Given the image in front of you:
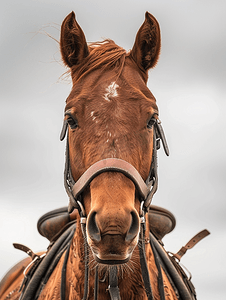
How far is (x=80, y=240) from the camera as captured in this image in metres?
3.00

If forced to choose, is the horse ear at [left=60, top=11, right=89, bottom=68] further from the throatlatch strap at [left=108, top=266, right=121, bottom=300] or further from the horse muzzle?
the throatlatch strap at [left=108, top=266, right=121, bottom=300]

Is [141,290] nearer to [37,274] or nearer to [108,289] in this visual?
[108,289]

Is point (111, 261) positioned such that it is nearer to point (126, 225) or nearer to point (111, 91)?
point (126, 225)

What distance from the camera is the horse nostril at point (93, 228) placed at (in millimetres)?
2282

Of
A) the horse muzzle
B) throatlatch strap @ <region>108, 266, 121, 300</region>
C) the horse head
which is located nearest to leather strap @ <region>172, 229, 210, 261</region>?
throatlatch strap @ <region>108, 266, 121, 300</region>

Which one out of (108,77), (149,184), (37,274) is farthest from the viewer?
(37,274)

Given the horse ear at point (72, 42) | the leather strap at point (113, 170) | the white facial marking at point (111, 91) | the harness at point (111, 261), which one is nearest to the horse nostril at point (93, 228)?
the harness at point (111, 261)

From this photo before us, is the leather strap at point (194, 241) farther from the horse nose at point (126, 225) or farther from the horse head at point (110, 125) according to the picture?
the horse nose at point (126, 225)

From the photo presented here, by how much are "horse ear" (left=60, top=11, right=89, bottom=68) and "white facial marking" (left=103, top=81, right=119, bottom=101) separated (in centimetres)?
64

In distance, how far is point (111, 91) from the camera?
2.94 m

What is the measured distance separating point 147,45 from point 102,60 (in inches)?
21.3

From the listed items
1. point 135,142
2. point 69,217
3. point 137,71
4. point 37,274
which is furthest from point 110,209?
point 69,217

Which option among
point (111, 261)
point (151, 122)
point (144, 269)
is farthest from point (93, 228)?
point (151, 122)

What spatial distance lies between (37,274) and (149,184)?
6.22 ft
